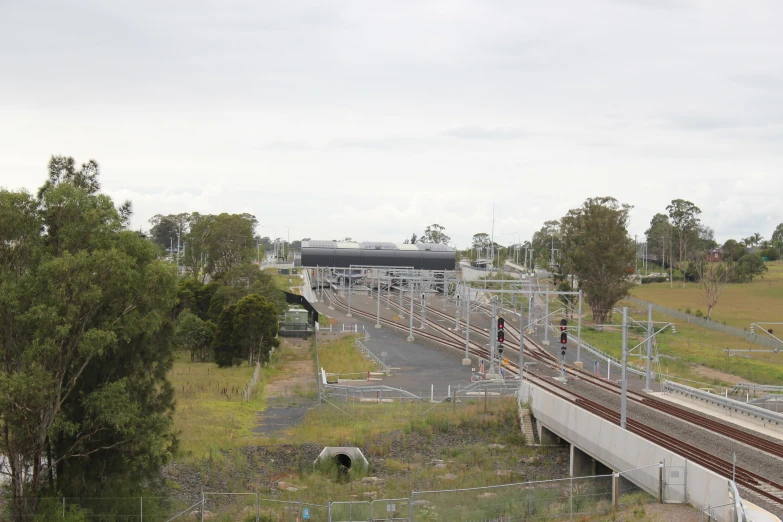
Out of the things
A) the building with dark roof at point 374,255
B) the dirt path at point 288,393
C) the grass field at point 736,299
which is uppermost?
the building with dark roof at point 374,255

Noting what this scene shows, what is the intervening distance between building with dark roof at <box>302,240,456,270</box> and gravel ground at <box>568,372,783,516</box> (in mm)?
89385

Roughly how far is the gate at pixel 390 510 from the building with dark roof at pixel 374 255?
102296 mm

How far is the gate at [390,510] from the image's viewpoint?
2373 cm

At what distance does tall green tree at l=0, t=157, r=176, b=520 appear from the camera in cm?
2270

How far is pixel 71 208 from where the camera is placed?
24.4 m

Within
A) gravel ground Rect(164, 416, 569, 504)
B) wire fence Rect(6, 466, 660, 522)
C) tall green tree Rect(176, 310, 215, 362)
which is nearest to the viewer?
wire fence Rect(6, 466, 660, 522)

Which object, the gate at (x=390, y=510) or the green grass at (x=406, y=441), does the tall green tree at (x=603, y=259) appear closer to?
the green grass at (x=406, y=441)

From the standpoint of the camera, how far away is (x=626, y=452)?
27.3 metres

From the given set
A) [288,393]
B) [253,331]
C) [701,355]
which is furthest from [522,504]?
[701,355]

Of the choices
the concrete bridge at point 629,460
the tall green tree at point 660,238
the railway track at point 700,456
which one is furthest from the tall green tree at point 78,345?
the tall green tree at point 660,238

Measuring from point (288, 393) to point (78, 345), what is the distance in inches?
1077

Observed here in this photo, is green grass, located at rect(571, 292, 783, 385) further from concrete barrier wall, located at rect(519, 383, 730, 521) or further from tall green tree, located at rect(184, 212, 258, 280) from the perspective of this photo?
tall green tree, located at rect(184, 212, 258, 280)

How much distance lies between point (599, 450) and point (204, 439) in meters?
16.4

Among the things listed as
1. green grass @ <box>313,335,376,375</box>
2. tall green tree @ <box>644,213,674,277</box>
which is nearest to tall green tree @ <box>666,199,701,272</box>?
tall green tree @ <box>644,213,674,277</box>
